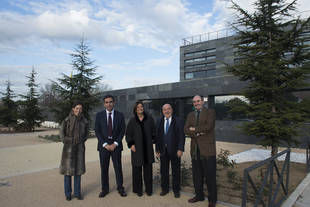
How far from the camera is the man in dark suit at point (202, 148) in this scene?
13.0 ft

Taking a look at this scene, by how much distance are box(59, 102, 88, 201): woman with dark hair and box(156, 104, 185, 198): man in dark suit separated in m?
1.55

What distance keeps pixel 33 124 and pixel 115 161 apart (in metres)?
18.2

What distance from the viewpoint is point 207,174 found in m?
3.99

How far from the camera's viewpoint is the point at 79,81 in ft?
48.1

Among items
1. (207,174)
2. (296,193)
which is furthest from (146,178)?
(296,193)

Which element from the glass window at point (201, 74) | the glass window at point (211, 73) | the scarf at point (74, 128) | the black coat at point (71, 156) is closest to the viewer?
the black coat at point (71, 156)

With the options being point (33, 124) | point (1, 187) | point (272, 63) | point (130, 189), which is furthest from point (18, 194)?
point (33, 124)

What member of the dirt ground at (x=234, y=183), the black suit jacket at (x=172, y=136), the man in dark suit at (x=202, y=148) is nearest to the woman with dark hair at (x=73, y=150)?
the black suit jacket at (x=172, y=136)

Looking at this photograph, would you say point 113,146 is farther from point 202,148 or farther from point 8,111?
point 8,111

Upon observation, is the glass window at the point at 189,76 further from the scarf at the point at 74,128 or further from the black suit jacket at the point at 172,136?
the scarf at the point at 74,128

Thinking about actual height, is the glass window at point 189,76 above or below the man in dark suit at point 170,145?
above

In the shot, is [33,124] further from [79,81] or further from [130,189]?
[130,189]

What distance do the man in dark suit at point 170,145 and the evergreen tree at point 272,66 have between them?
240 centimetres

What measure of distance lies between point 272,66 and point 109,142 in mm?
4299
